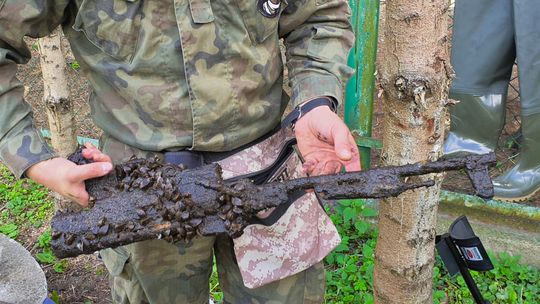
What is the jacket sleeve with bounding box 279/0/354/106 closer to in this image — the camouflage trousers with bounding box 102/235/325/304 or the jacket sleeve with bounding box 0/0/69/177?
the camouflage trousers with bounding box 102/235/325/304

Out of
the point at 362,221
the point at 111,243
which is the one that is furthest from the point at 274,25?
the point at 362,221

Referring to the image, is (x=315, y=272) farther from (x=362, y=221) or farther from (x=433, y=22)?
(x=362, y=221)

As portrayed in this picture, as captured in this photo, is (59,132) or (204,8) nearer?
(204,8)

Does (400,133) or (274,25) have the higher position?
(274,25)

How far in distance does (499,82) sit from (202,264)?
195 centimetres

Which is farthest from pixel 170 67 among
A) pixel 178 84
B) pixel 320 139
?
pixel 320 139

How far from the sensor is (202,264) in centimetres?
178

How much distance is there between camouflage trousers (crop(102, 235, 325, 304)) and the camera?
67.4 inches

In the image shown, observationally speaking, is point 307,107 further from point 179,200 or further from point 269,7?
point 179,200

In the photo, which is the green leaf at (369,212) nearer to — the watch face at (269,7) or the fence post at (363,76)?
the fence post at (363,76)

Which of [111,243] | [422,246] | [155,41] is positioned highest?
[155,41]

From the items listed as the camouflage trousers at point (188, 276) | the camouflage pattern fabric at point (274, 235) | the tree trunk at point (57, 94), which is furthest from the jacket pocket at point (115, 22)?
the tree trunk at point (57, 94)

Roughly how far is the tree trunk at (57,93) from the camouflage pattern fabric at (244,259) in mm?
1246

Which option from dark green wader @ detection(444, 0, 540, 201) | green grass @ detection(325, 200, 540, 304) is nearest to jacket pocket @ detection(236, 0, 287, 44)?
green grass @ detection(325, 200, 540, 304)
